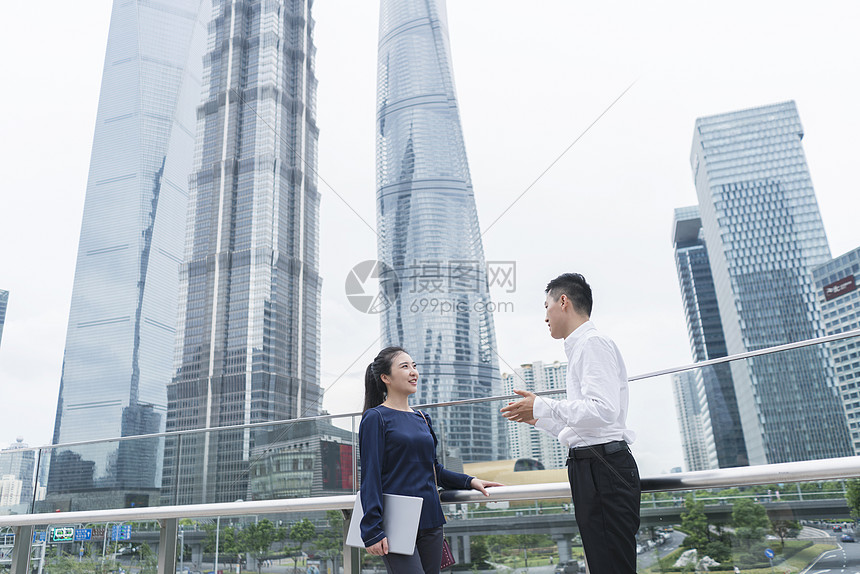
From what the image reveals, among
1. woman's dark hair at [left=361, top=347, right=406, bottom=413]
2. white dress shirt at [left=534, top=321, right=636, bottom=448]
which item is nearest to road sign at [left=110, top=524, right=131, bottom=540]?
woman's dark hair at [left=361, top=347, right=406, bottom=413]

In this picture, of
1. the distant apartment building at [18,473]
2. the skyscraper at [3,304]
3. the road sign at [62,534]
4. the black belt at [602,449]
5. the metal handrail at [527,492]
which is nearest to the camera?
the metal handrail at [527,492]

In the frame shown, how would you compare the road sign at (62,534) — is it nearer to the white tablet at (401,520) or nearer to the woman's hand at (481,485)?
the white tablet at (401,520)

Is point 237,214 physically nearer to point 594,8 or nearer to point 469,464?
point 594,8

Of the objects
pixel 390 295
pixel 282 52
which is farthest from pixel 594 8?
pixel 282 52

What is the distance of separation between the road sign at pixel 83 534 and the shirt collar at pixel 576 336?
7.24ft

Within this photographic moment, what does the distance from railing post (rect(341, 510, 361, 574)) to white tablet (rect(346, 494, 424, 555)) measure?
0.65 feet

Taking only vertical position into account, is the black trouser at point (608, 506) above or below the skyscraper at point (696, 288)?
below

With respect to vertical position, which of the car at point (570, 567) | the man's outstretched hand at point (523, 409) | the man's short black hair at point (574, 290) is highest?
the man's short black hair at point (574, 290)

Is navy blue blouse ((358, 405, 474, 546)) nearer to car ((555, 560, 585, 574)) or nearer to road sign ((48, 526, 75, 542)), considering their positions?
car ((555, 560, 585, 574))

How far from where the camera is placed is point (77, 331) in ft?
145

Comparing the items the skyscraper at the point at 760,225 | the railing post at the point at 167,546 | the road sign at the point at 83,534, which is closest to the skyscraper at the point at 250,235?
the road sign at the point at 83,534

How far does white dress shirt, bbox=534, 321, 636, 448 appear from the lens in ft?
3.61

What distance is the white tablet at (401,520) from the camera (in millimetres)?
1302

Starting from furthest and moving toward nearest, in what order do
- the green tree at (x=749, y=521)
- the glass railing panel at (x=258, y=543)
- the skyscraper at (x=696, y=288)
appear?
the skyscraper at (x=696, y=288)
the glass railing panel at (x=258, y=543)
the green tree at (x=749, y=521)
